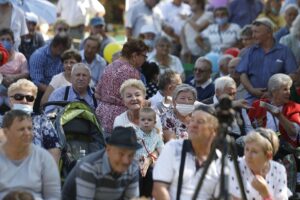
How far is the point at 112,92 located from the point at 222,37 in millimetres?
5391

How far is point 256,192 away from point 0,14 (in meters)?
7.07

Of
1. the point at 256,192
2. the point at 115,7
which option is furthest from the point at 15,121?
the point at 115,7

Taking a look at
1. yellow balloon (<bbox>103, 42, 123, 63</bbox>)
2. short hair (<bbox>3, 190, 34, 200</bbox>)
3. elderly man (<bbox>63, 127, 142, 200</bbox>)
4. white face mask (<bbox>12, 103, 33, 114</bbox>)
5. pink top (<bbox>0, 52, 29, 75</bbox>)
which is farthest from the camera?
yellow balloon (<bbox>103, 42, 123, 63</bbox>)

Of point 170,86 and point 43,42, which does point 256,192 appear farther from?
point 43,42

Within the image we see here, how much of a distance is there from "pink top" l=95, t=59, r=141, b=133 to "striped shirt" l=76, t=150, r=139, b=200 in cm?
306

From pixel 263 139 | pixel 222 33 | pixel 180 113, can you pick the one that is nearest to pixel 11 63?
pixel 180 113

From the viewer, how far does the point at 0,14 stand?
15398 mm

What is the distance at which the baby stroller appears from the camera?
10.7m

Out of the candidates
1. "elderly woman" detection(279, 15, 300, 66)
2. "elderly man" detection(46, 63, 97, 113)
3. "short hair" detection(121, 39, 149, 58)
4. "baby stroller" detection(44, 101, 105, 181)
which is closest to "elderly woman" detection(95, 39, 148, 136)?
"short hair" detection(121, 39, 149, 58)

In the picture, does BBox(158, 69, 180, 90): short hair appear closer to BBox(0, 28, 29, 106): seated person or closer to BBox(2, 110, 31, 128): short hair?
BBox(0, 28, 29, 106): seated person

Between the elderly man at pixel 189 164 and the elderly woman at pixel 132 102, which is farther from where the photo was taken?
the elderly woman at pixel 132 102

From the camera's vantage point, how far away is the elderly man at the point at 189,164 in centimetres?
870

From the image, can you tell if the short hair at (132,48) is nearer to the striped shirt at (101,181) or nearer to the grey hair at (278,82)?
the grey hair at (278,82)

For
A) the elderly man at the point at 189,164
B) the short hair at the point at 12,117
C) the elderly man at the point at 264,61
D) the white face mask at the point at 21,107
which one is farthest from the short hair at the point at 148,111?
the elderly man at the point at 264,61
